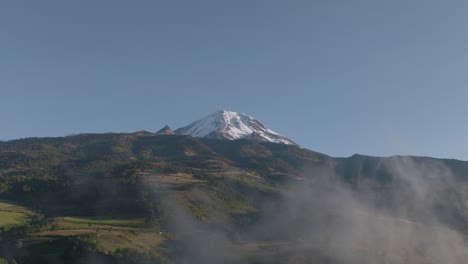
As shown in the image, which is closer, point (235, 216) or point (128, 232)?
point (128, 232)

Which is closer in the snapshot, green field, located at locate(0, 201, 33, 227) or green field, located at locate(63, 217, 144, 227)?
green field, located at locate(0, 201, 33, 227)

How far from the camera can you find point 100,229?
305ft

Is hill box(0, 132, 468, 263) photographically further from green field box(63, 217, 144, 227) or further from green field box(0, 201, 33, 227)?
green field box(0, 201, 33, 227)

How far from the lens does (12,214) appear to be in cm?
10706

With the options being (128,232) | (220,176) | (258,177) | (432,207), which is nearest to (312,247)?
(128,232)

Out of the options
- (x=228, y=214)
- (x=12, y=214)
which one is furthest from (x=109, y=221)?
(x=228, y=214)

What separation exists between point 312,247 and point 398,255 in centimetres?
1413

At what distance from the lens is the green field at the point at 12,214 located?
325ft

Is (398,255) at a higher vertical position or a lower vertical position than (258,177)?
lower

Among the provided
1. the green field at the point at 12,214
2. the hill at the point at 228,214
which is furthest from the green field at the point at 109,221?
the green field at the point at 12,214

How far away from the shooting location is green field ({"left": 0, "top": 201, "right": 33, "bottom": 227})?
325 feet

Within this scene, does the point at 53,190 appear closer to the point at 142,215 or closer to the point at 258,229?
the point at 142,215

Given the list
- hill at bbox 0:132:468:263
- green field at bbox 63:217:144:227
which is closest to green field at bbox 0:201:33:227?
hill at bbox 0:132:468:263

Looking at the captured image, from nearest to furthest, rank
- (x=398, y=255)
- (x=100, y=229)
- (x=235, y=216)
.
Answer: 1. (x=398, y=255)
2. (x=100, y=229)
3. (x=235, y=216)
